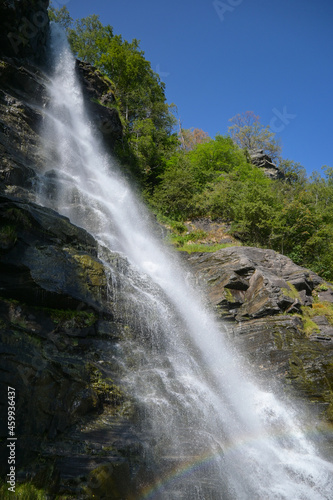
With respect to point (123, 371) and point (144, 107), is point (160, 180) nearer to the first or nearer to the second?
point (144, 107)

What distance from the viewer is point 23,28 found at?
62.7 ft

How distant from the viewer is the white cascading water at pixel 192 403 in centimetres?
620

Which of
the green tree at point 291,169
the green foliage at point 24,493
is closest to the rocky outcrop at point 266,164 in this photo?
the green tree at point 291,169

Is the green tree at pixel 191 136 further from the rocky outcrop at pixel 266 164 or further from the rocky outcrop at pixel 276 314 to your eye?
the rocky outcrop at pixel 276 314

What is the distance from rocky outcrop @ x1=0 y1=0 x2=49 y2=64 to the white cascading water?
30.9ft

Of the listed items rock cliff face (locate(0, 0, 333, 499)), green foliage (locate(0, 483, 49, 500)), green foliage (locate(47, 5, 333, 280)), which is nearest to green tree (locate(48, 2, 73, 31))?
green foliage (locate(47, 5, 333, 280))

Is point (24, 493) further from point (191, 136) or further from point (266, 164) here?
point (191, 136)

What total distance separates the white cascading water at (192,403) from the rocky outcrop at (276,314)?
2.43 ft

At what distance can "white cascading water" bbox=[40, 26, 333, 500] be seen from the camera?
620cm

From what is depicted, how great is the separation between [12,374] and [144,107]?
28239 millimetres

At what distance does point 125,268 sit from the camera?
11.5 m

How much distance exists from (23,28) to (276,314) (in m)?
21.0

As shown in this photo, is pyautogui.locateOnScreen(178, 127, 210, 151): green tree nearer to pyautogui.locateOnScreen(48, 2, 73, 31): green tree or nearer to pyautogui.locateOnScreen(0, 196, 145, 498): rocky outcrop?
pyautogui.locateOnScreen(48, 2, 73, 31): green tree

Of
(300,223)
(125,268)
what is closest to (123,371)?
(125,268)
